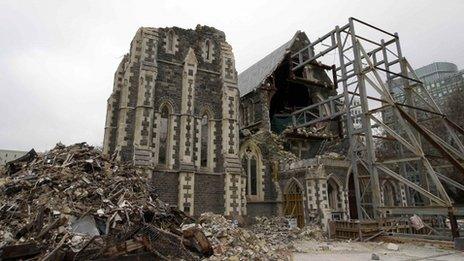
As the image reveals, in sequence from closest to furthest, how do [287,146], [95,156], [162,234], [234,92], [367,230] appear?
[162,234] < [95,156] < [367,230] < [234,92] < [287,146]

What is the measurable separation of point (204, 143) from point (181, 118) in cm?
216

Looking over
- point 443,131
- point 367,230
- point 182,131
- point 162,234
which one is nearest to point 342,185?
point 367,230

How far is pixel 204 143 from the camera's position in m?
18.5

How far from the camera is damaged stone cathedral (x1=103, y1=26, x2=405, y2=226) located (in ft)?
52.9

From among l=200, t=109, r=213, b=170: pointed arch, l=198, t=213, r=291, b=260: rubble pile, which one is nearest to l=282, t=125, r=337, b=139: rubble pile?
l=200, t=109, r=213, b=170: pointed arch

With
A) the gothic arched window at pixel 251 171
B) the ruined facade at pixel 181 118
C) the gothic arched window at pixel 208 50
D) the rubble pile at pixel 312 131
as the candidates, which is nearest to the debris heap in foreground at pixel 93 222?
the ruined facade at pixel 181 118

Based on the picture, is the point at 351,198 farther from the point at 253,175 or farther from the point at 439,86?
the point at 439,86

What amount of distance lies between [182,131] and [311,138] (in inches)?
482

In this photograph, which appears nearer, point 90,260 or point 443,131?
point 90,260

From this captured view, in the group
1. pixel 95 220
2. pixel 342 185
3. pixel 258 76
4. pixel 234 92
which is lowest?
pixel 95 220

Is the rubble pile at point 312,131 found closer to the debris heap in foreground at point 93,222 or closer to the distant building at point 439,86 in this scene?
the distant building at point 439,86

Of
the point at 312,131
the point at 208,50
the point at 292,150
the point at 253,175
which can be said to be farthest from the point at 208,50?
the point at 312,131

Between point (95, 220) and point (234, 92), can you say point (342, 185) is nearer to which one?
point (234, 92)

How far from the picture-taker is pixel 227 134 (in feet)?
59.1
